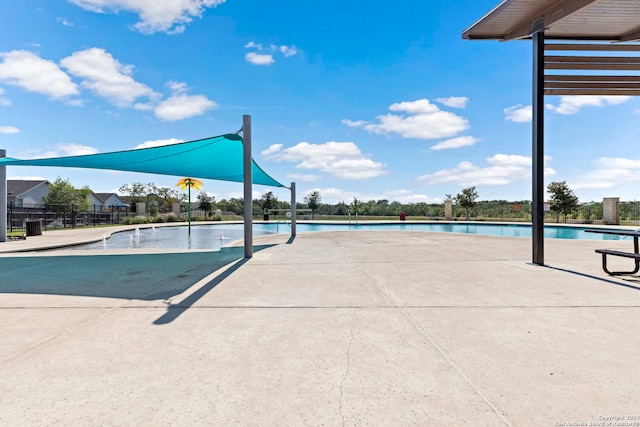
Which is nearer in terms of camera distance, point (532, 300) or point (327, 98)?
point (532, 300)

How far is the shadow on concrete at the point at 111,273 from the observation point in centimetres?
433

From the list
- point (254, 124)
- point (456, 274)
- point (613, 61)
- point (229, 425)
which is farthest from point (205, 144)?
point (613, 61)

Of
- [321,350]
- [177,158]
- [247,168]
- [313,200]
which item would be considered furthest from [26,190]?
[321,350]

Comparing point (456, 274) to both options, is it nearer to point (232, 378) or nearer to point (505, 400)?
point (505, 400)

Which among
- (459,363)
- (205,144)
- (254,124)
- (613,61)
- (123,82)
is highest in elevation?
(123,82)

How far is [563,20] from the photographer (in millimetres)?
6152

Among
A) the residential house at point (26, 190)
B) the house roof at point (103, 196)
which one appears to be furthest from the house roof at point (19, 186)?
the house roof at point (103, 196)

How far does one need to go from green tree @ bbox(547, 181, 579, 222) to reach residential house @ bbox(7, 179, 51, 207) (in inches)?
1754

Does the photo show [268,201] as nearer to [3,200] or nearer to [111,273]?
[3,200]

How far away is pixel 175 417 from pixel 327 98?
50.1 ft

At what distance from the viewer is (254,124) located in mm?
7551

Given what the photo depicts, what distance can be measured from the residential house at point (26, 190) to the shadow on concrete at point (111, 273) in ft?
102

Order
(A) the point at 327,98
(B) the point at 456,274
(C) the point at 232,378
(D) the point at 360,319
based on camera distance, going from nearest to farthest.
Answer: (C) the point at 232,378 < (D) the point at 360,319 < (B) the point at 456,274 < (A) the point at 327,98

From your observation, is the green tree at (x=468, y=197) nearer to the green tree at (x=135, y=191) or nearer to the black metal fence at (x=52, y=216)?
the black metal fence at (x=52, y=216)
